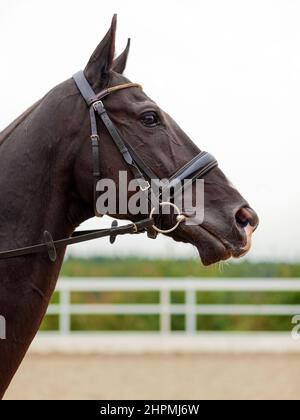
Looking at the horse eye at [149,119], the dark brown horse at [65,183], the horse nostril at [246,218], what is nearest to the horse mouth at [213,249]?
the dark brown horse at [65,183]

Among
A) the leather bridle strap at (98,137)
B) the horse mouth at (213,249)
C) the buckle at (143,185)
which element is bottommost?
the horse mouth at (213,249)

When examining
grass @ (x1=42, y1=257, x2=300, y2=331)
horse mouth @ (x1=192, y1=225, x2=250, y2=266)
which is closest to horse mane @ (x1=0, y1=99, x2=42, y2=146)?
horse mouth @ (x1=192, y1=225, x2=250, y2=266)

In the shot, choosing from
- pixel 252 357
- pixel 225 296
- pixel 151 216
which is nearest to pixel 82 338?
pixel 252 357

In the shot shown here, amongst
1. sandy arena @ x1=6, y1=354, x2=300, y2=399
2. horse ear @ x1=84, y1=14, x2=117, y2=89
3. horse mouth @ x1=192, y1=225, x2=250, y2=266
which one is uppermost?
horse ear @ x1=84, y1=14, x2=117, y2=89

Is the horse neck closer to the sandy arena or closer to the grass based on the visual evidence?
the sandy arena

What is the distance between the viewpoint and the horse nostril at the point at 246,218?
127 inches

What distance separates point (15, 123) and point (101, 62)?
0.51m

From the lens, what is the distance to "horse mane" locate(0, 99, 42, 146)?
3.36 metres

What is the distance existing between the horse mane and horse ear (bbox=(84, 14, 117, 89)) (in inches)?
11.2

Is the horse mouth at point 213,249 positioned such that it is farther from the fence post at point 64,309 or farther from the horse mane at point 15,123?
the fence post at point 64,309

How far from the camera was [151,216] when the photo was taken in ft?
10.8

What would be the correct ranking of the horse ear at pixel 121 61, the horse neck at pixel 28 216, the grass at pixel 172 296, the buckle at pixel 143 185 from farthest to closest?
the grass at pixel 172 296
the horse ear at pixel 121 61
the buckle at pixel 143 185
the horse neck at pixel 28 216

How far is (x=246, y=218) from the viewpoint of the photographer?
3.24 metres
